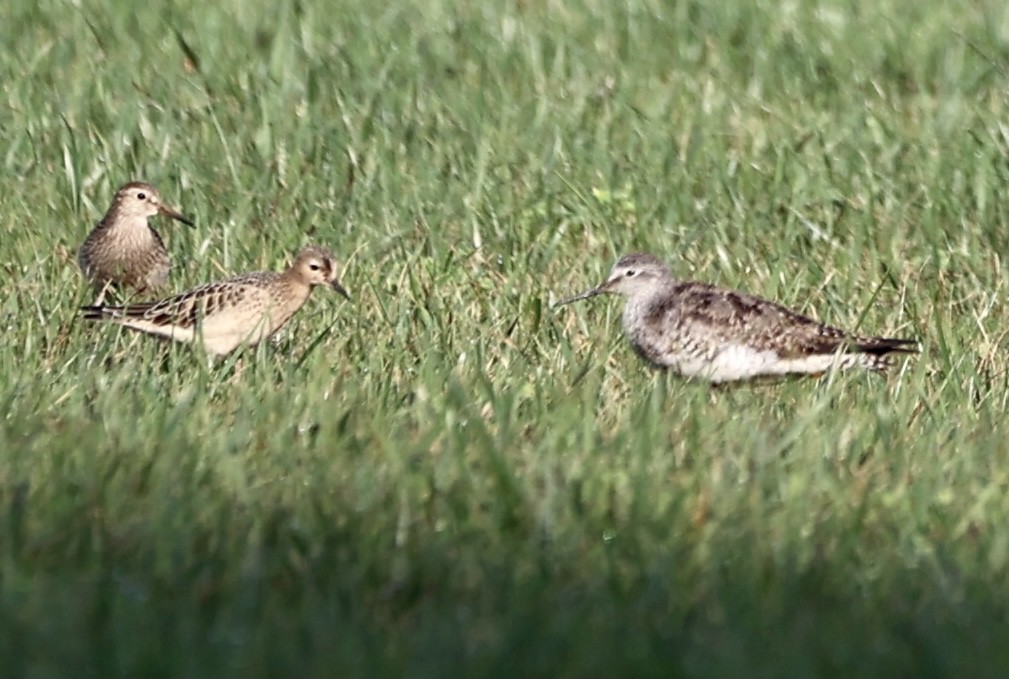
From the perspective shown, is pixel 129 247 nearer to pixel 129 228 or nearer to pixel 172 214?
pixel 129 228

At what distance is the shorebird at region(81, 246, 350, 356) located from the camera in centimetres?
770

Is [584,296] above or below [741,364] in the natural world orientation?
above

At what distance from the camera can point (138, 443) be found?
5.77 m

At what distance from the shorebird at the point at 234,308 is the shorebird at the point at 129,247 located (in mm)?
582

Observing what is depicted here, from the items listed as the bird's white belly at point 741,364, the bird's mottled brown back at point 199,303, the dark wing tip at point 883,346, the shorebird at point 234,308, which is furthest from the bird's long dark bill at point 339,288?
the dark wing tip at point 883,346

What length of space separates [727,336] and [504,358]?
100cm

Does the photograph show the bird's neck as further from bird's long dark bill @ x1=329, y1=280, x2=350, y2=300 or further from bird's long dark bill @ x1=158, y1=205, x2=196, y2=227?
bird's long dark bill @ x1=329, y1=280, x2=350, y2=300

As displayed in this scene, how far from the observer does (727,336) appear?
7.92 m

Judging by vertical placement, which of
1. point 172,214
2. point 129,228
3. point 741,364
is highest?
point 129,228

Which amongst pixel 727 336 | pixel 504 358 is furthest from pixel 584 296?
pixel 504 358

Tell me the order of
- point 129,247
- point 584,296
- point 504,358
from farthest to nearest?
point 129,247
point 584,296
point 504,358

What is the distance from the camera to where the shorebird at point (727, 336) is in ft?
25.4

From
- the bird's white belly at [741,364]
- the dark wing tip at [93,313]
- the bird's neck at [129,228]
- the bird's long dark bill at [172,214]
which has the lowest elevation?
the bird's white belly at [741,364]

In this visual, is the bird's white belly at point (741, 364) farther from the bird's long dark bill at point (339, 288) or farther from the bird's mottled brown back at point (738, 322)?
the bird's long dark bill at point (339, 288)
